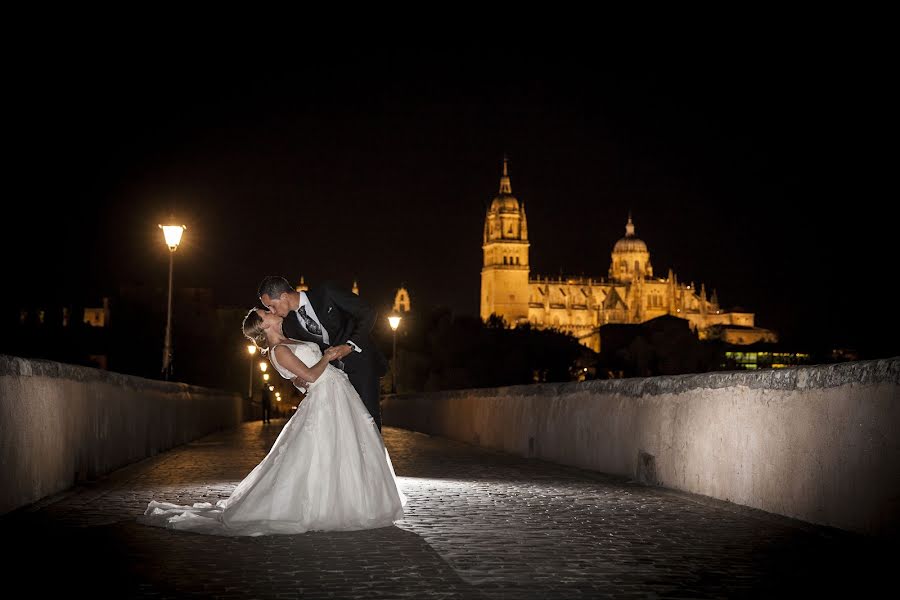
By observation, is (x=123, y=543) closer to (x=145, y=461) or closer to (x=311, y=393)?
(x=311, y=393)

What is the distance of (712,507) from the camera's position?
1045 centimetres

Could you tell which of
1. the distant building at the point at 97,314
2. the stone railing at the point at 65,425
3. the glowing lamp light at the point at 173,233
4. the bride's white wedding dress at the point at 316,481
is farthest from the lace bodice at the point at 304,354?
the distant building at the point at 97,314

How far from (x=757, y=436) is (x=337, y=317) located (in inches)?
139

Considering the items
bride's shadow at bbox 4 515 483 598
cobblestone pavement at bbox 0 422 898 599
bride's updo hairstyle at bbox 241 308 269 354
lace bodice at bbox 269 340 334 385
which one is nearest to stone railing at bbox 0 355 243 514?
cobblestone pavement at bbox 0 422 898 599

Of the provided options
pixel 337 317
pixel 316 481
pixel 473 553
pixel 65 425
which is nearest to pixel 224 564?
pixel 473 553

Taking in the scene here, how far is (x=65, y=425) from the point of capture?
11578 millimetres

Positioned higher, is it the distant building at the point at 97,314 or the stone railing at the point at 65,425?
the distant building at the point at 97,314

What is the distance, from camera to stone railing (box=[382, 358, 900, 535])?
8195mm

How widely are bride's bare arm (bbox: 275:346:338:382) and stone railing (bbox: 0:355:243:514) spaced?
6.66 feet

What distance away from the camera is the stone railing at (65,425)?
9.47 meters

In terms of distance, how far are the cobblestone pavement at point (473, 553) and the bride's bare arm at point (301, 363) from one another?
3.82 ft

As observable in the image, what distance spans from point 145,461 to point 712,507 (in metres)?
8.64

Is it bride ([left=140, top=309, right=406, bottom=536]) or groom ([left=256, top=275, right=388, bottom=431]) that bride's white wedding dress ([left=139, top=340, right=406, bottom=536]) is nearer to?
bride ([left=140, top=309, right=406, bottom=536])

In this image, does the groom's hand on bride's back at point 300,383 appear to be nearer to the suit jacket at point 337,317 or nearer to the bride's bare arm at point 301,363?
the bride's bare arm at point 301,363
